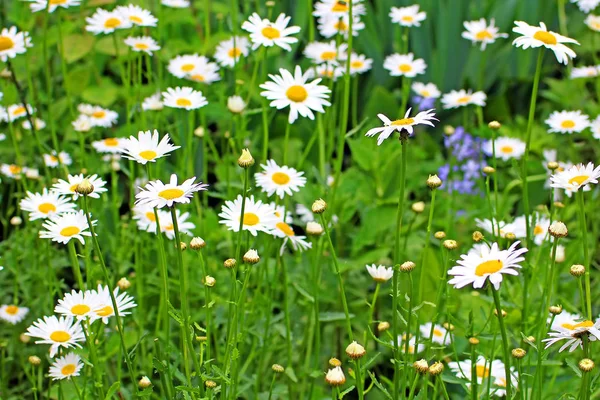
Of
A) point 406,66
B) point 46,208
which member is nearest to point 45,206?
point 46,208

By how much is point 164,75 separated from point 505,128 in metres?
1.11

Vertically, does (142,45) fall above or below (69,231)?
above

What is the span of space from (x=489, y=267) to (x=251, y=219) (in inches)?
18.4

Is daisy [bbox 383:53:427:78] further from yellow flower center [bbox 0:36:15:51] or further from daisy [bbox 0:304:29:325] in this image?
daisy [bbox 0:304:29:325]

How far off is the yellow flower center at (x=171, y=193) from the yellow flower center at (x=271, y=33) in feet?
2.16

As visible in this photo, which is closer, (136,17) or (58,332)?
(58,332)

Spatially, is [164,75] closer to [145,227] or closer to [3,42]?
[3,42]

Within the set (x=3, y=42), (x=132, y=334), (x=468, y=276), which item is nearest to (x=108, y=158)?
(x=3, y=42)

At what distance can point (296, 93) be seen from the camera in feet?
4.96

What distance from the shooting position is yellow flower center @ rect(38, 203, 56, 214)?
1482 mm

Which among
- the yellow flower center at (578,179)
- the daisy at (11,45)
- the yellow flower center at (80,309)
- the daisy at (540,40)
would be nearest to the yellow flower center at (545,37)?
the daisy at (540,40)

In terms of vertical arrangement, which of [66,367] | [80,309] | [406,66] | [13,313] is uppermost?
[406,66]

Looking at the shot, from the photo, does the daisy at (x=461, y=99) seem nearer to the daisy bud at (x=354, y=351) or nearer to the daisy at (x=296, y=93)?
the daisy at (x=296, y=93)

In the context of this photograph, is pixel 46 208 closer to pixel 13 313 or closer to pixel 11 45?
pixel 13 313
